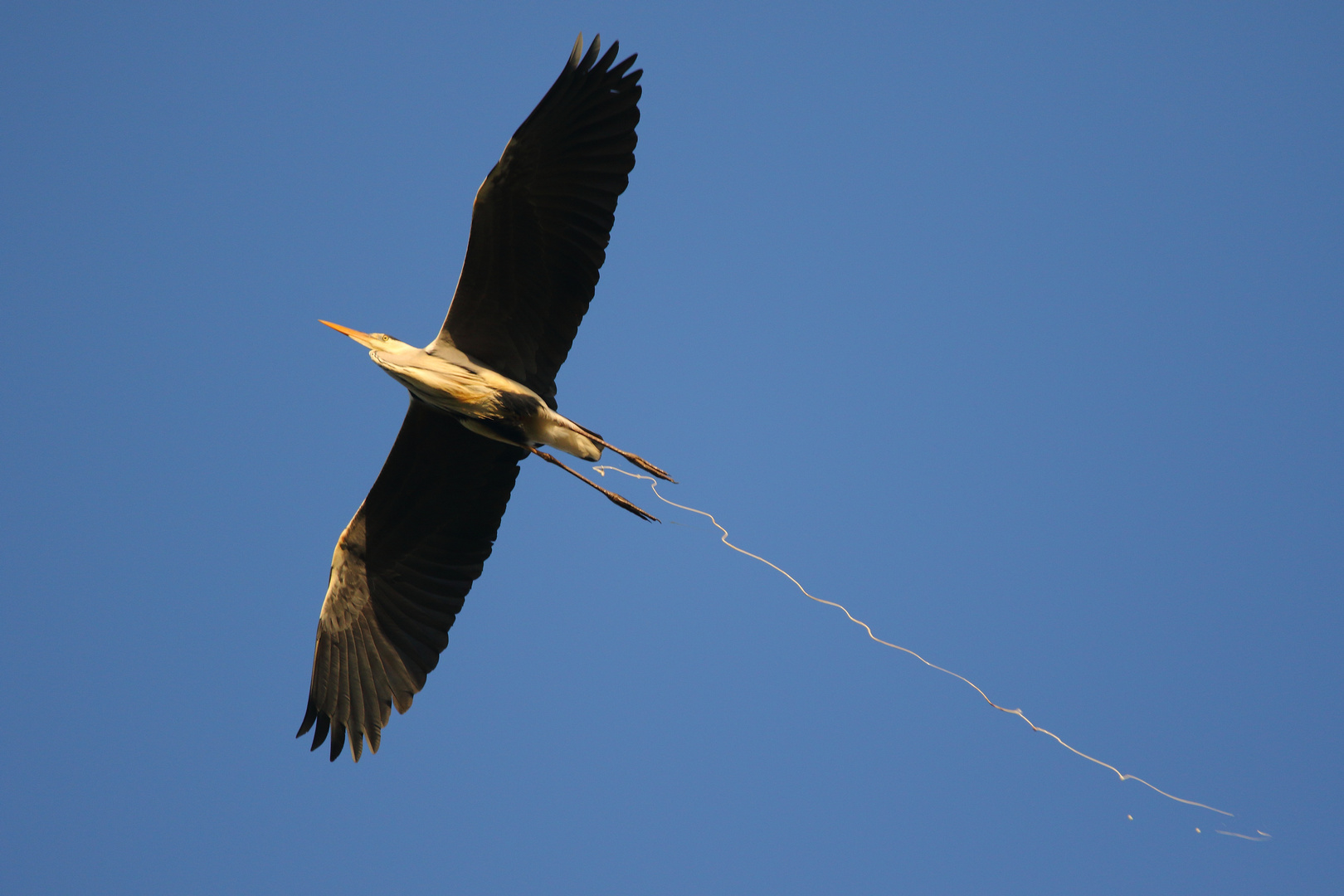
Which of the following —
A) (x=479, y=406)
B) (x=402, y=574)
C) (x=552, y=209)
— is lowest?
(x=402, y=574)

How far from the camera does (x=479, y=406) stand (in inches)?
236

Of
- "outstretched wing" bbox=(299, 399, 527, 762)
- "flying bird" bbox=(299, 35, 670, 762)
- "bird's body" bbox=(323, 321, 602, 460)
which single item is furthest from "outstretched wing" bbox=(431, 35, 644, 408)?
"outstretched wing" bbox=(299, 399, 527, 762)

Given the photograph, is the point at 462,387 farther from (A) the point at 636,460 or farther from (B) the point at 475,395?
(A) the point at 636,460

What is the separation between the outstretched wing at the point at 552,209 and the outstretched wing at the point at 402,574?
0.97m

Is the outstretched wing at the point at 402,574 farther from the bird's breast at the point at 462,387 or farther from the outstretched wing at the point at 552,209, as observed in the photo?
the outstretched wing at the point at 552,209

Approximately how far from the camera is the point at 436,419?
6.44 meters

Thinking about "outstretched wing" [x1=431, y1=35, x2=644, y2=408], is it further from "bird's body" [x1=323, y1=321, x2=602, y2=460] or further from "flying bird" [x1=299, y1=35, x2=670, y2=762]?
"bird's body" [x1=323, y1=321, x2=602, y2=460]

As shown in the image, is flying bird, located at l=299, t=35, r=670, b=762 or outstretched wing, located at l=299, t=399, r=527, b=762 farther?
outstretched wing, located at l=299, t=399, r=527, b=762

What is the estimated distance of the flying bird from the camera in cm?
588

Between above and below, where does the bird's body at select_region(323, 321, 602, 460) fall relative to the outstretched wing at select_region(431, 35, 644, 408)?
below

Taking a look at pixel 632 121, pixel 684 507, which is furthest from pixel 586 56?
pixel 684 507

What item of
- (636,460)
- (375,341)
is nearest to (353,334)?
(375,341)

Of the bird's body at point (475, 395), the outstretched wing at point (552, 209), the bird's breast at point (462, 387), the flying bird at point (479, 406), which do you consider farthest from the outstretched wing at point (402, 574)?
the outstretched wing at point (552, 209)

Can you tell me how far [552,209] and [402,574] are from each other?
291cm
